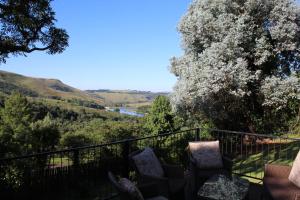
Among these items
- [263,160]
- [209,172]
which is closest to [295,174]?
[209,172]

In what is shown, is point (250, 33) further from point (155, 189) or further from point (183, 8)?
point (155, 189)

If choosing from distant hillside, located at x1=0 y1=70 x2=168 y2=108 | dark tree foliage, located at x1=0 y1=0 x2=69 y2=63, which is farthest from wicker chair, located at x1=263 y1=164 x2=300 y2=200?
distant hillside, located at x1=0 y1=70 x2=168 y2=108

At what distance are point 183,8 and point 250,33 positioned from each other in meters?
3.55

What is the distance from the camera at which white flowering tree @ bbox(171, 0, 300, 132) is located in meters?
10.4

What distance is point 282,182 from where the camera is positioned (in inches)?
166

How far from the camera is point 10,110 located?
38.4m

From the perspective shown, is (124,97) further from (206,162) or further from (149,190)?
(149,190)

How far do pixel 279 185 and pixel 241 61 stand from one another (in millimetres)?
6614

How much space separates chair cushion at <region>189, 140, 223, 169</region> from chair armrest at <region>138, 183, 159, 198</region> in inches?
52.8

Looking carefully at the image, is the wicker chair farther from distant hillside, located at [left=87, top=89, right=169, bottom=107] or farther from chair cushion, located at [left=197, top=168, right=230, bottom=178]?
distant hillside, located at [left=87, top=89, right=169, bottom=107]

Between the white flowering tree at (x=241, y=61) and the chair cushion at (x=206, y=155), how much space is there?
5.20 m

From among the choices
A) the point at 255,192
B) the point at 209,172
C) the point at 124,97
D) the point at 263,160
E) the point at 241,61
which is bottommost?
the point at 124,97

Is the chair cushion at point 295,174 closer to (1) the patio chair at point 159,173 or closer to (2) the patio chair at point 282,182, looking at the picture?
(2) the patio chair at point 282,182

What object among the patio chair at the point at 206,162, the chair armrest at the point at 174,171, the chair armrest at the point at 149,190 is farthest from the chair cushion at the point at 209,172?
the chair armrest at the point at 149,190
